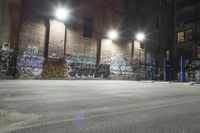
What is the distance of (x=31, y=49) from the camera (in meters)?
19.4

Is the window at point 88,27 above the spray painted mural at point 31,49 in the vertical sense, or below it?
above

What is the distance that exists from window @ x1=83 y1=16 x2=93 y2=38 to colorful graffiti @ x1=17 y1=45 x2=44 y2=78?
21.3ft

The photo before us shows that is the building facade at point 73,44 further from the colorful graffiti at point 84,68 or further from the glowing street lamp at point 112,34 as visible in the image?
the glowing street lamp at point 112,34

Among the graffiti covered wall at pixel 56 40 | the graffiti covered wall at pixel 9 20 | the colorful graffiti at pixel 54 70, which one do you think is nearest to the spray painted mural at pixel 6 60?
the graffiti covered wall at pixel 9 20

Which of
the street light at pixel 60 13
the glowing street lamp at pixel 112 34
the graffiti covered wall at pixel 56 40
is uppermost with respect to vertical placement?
the street light at pixel 60 13

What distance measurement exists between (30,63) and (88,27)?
849 cm

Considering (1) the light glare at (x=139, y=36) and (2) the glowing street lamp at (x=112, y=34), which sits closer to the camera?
(2) the glowing street lamp at (x=112, y=34)

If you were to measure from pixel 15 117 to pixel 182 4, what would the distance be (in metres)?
35.4

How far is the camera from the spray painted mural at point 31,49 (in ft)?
61.2

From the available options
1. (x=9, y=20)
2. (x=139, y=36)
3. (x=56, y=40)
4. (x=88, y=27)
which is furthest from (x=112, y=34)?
(x=9, y=20)

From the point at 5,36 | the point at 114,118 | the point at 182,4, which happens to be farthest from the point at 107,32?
the point at 114,118

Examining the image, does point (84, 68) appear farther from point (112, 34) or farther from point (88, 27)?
point (112, 34)

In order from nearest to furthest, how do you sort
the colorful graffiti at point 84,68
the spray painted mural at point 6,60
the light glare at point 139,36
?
the spray painted mural at point 6,60 < the colorful graffiti at point 84,68 < the light glare at point 139,36

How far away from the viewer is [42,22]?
20.3 metres
